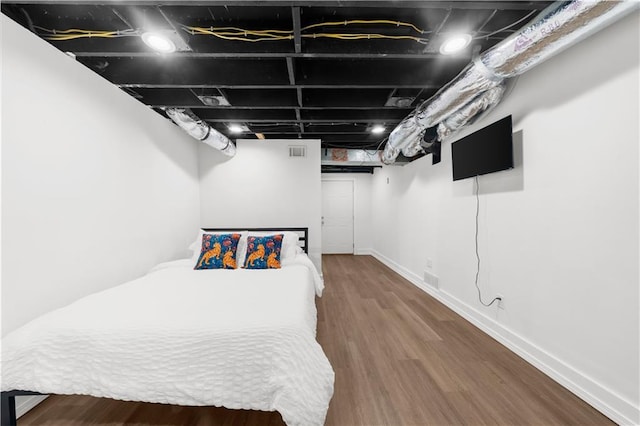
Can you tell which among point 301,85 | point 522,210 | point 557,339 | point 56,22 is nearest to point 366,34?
point 301,85

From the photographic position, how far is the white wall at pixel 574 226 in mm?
1428

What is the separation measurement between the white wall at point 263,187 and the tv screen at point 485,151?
193 cm

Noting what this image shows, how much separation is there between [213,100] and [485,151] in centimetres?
270

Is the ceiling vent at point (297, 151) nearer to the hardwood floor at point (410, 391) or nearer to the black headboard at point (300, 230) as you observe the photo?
the black headboard at point (300, 230)

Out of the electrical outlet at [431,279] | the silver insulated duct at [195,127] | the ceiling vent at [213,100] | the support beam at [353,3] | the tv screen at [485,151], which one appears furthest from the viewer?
the electrical outlet at [431,279]

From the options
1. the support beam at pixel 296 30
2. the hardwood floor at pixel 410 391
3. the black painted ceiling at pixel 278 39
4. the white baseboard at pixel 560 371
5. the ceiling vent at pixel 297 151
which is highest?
the black painted ceiling at pixel 278 39

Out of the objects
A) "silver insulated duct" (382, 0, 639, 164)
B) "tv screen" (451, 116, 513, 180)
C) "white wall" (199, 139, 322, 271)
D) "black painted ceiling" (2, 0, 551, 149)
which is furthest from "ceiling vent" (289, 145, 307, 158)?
"tv screen" (451, 116, 513, 180)

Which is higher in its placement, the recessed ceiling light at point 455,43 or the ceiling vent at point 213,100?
the ceiling vent at point 213,100

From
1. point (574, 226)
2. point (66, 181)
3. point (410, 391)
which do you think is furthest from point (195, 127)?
point (574, 226)

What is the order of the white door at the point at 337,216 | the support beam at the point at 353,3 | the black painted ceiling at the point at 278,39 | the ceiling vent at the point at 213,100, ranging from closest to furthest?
the support beam at the point at 353,3
the black painted ceiling at the point at 278,39
the ceiling vent at the point at 213,100
the white door at the point at 337,216

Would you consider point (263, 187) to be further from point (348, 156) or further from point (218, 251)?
point (348, 156)

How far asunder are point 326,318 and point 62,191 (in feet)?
8.08

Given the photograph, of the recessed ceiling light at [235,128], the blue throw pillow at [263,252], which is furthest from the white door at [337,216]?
the blue throw pillow at [263,252]

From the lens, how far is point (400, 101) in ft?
8.98
